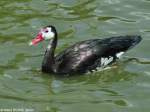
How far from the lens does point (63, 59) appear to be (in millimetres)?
13461

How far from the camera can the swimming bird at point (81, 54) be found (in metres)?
13.4

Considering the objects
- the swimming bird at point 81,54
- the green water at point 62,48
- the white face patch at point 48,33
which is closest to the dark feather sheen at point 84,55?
the swimming bird at point 81,54

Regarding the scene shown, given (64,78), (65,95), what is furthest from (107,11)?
(65,95)

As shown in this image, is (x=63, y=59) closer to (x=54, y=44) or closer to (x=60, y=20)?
(x=54, y=44)

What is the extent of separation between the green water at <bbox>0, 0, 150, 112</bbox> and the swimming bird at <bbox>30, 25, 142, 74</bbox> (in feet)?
0.62

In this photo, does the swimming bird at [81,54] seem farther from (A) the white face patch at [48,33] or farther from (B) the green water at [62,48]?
(B) the green water at [62,48]

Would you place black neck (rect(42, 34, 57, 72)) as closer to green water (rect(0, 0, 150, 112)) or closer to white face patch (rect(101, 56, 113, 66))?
green water (rect(0, 0, 150, 112))

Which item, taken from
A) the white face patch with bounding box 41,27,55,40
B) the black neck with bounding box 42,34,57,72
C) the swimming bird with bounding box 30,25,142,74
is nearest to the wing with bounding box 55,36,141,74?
the swimming bird with bounding box 30,25,142,74

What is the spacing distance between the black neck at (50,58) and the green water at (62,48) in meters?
0.14

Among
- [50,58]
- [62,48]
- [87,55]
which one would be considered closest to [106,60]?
[87,55]

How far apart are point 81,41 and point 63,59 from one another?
0.73 meters

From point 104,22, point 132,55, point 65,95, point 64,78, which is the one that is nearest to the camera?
point 65,95

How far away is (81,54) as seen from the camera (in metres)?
13.4

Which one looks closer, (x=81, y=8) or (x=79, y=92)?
(x=79, y=92)
